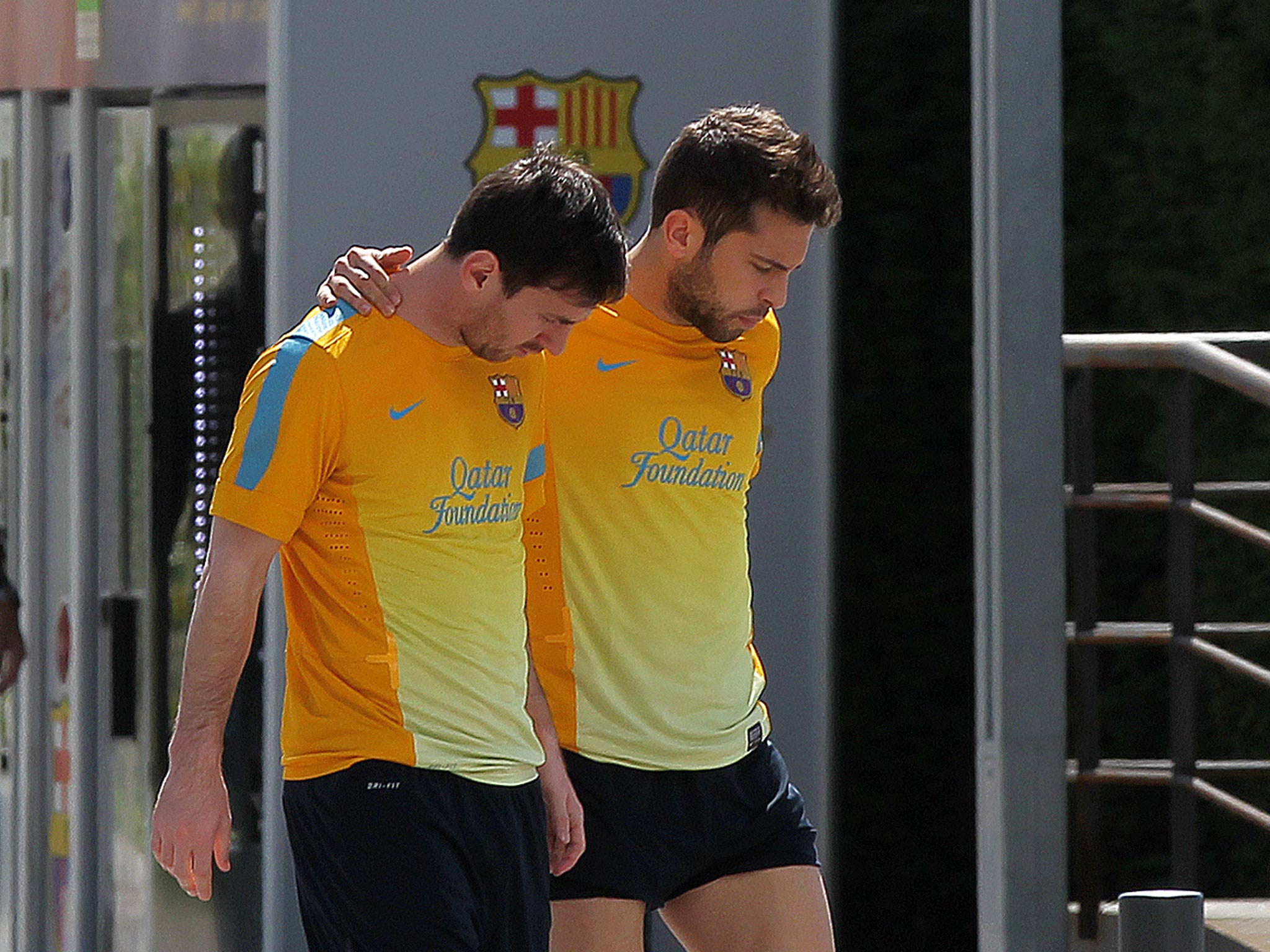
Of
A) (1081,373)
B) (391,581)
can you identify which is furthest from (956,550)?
(391,581)

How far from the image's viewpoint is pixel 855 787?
16.4 ft

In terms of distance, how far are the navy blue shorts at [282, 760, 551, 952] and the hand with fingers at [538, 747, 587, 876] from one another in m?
0.10

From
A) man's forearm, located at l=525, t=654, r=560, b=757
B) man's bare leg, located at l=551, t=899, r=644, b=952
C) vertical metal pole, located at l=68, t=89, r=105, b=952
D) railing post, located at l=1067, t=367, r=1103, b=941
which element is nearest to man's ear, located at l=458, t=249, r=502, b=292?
man's forearm, located at l=525, t=654, r=560, b=757

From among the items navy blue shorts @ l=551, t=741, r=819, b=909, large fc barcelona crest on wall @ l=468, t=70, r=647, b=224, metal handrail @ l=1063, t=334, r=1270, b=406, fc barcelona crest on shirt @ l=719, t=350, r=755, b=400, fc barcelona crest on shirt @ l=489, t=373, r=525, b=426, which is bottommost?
navy blue shorts @ l=551, t=741, r=819, b=909

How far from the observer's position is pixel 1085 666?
3.47 metres

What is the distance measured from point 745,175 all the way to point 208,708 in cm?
88

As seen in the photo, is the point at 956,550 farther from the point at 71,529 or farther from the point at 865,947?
the point at 71,529

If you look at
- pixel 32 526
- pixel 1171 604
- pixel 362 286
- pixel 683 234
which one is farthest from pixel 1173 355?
pixel 32 526

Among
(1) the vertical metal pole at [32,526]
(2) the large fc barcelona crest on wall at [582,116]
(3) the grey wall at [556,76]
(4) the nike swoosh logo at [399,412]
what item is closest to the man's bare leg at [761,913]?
(4) the nike swoosh logo at [399,412]

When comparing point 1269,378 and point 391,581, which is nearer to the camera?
point 391,581

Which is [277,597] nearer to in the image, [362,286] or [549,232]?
[362,286]

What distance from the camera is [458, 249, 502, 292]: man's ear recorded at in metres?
2.30

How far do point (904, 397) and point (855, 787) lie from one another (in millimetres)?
926

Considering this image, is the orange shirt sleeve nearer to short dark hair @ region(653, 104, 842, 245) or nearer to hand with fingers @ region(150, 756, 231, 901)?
hand with fingers @ region(150, 756, 231, 901)
